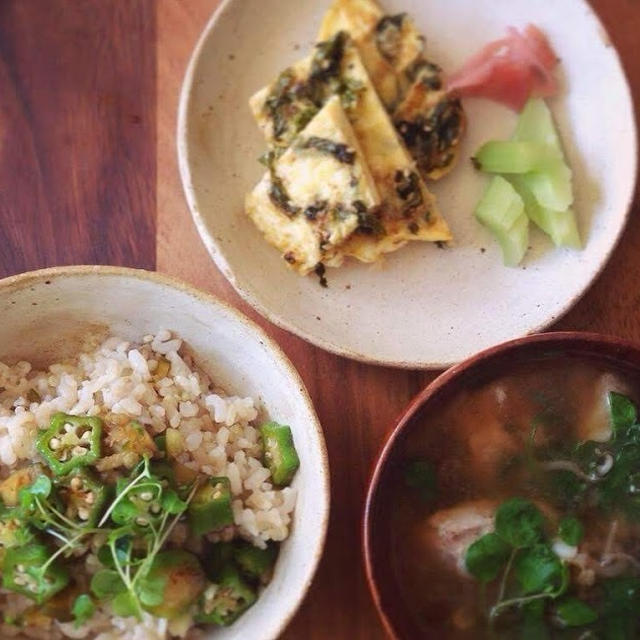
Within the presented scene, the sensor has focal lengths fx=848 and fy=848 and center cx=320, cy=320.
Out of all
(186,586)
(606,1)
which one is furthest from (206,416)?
(606,1)

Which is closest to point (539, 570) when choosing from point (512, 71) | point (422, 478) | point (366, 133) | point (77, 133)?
point (422, 478)

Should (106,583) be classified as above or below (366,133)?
below

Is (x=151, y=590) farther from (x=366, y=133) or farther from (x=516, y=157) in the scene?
(x=516, y=157)

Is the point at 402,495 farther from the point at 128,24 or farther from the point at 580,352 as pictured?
the point at 128,24

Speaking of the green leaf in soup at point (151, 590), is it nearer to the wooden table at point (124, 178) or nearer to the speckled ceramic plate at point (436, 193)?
the wooden table at point (124, 178)

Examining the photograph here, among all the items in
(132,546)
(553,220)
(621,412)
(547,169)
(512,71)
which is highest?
(512,71)

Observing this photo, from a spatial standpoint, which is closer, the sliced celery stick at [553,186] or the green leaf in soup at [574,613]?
the green leaf in soup at [574,613]

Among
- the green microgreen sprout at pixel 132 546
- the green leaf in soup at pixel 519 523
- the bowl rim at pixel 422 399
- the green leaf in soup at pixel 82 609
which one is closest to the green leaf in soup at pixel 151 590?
the green microgreen sprout at pixel 132 546
